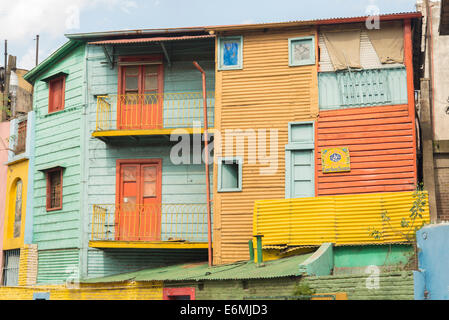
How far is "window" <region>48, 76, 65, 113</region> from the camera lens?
21.2 m

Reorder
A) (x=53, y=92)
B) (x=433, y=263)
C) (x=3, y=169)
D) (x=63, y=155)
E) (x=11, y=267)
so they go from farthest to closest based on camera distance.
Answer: (x=3, y=169) < (x=11, y=267) < (x=53, y=92) < (x=63, y=155) < (x=433, y=263)

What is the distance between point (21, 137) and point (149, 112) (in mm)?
5728

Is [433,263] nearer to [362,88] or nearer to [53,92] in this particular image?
[362,88]

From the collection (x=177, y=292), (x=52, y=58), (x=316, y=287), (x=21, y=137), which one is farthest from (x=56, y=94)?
(x=316, y=287)

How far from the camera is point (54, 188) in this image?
20.8m

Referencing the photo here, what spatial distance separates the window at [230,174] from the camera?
17.8 m

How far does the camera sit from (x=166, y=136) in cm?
1908

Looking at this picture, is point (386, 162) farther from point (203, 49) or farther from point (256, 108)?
point (203, 49)

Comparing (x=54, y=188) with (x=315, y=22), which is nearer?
(x=315, y=22)

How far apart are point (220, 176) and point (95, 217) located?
425 cm

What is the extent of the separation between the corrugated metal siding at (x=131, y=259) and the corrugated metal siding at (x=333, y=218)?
3.42 meters

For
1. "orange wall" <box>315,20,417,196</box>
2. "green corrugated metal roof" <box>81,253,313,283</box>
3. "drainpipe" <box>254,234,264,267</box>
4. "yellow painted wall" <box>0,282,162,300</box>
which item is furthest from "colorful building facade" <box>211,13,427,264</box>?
"yellow painted wall" <box>0,282,162,300</box>
